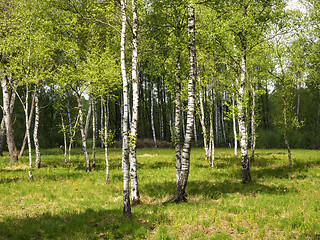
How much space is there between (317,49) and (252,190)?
1474cm

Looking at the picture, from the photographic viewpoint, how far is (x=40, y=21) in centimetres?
1748

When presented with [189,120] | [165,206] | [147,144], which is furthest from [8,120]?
[147,144]

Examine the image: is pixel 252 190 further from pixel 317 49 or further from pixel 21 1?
pixel 21 1

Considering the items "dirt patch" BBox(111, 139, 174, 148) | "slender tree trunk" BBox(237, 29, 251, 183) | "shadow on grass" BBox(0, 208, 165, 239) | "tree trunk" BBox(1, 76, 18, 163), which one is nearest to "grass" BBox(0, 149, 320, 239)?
"shadow on grass" BBox(0, 208, 165, 239)

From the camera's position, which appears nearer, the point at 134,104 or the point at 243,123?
the point at 134,104

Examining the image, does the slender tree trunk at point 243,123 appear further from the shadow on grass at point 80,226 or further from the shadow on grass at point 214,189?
the shadow on grass at point 80,226

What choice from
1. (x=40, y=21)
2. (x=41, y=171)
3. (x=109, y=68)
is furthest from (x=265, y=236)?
(x=40, y=21)

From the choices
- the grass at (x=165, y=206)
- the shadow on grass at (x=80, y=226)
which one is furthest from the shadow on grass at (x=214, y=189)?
the shadow on grass at (x=80, y=226)

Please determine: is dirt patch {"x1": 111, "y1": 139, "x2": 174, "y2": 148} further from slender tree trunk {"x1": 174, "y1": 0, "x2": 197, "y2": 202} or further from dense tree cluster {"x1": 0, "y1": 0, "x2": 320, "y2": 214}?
slender tree trunk {"x1": 174, "y1": 0, "x2": 197, "y2": 202}

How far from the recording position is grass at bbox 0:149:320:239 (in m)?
8.66

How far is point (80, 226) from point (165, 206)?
3613 millimetres

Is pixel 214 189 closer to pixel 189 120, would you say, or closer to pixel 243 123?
pixel 243 123

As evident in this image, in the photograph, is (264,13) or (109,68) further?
(109,68)

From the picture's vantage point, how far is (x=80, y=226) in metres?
9.49
